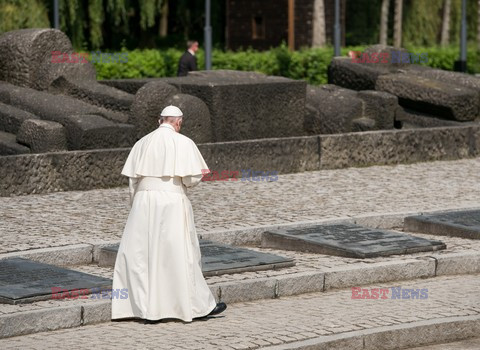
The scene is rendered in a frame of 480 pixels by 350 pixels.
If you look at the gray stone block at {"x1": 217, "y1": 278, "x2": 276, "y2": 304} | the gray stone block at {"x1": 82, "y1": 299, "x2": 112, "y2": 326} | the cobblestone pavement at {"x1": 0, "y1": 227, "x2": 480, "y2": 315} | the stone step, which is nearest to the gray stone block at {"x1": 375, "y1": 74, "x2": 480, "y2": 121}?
the cobblestone pavement at {"x1": 0, "y1": 227, "x2": 480, "y2": 315}

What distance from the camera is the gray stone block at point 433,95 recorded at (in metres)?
19.3

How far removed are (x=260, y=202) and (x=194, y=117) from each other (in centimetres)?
266

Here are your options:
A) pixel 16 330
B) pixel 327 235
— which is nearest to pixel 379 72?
pixel 327 235

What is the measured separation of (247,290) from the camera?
32.0ft

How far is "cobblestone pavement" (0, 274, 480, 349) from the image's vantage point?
8.22 meters

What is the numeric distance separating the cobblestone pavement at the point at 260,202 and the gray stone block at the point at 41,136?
964 millimetres

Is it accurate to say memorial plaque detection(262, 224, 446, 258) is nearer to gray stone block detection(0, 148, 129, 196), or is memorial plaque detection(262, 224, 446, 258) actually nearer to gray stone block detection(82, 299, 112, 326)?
gray stone block detection(82, 299, 112, 326)

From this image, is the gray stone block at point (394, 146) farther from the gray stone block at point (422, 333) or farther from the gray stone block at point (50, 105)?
the gray stone block at point (422, 333)

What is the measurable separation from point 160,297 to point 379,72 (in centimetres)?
1209

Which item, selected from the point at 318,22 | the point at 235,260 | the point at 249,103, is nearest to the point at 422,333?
the point at 235,260

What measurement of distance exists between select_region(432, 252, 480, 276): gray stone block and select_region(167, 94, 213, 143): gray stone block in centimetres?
600

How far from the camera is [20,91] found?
1734cm

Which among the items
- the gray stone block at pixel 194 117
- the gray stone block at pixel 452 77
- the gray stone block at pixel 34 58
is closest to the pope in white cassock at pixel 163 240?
the gray stone block at pixel 194 117
